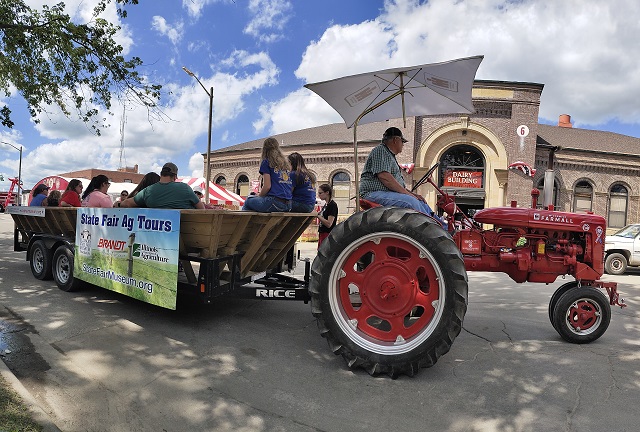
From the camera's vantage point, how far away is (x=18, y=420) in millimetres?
2297

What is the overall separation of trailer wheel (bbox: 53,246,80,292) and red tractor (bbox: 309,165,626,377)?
13.1 feet

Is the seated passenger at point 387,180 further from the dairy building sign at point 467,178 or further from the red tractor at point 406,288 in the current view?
the dairy building sign at point 467,178

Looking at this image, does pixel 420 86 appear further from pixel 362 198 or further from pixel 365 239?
pixel 365 239

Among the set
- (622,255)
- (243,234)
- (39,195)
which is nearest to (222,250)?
(243,234)

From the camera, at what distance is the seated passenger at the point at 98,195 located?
6110 mm

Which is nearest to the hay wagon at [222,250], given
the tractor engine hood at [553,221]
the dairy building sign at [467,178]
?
the tractor engine hood at [553,221]

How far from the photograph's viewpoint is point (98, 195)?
6.20m

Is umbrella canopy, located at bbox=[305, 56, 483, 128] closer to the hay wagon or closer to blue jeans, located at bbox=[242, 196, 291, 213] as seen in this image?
blue jeans, located at bbox=[242, 196, 291, 213]

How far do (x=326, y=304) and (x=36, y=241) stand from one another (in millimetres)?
5498

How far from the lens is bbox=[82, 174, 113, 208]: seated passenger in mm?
6110

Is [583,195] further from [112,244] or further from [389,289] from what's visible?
[112,244]

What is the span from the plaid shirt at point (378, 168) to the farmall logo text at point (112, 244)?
8.80 ft

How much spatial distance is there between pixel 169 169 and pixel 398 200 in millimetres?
2780

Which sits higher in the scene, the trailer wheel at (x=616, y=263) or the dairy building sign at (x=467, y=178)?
the dairy building sign at (x=467, y=178)
